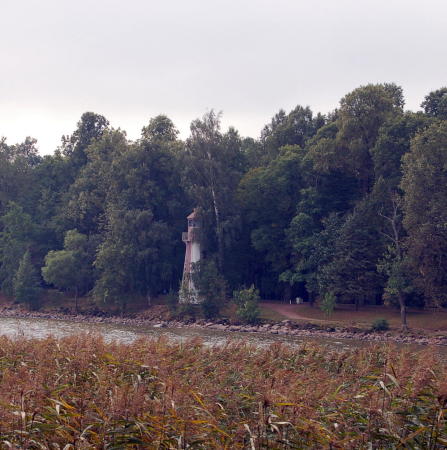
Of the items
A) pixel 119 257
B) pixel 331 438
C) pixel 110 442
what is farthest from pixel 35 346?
pixel 119 257

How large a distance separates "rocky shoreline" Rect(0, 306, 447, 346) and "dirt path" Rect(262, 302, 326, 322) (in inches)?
75.3

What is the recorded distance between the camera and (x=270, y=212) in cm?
6175

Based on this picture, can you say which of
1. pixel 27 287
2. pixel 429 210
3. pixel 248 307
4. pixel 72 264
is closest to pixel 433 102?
pixel 429 210

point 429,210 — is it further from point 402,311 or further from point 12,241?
point 12,241

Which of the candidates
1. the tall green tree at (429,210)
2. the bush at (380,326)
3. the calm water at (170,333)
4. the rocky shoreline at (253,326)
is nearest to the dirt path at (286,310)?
the rocky shoreline at (253,326)

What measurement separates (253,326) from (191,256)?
33.4ft

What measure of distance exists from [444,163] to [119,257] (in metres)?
29.2

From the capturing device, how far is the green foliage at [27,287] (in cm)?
6531

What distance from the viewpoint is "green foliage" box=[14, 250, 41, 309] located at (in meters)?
65.3

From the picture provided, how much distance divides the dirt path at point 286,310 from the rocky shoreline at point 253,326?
1.91m

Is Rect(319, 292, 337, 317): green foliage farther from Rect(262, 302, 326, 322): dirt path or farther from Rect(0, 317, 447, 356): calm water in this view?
Rect(0, 317, 447, 356): calm water

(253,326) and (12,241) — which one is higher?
(12,241)

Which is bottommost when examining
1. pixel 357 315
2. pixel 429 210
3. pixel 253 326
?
pixel 253 326

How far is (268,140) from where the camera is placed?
234ft
